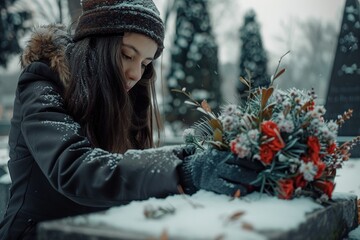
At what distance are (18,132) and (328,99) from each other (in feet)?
16.4

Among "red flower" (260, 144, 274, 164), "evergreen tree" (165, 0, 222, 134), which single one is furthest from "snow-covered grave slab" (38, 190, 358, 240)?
"evergreen tree" (165, 0, 222, 134)

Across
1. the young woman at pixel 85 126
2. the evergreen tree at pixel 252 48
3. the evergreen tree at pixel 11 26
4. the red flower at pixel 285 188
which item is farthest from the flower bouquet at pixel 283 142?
the evergreen tree at pixel 11 26

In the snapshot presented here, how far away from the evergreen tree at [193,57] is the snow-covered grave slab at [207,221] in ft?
40.8

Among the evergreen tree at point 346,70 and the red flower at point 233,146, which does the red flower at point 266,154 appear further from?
the evergreen tree at point 346,70

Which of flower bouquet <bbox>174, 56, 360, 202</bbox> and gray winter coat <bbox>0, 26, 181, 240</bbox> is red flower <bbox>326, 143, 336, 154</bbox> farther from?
gray winter coat <bbox>0, 26, 181, 240</bbox>

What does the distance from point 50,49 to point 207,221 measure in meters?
1.42

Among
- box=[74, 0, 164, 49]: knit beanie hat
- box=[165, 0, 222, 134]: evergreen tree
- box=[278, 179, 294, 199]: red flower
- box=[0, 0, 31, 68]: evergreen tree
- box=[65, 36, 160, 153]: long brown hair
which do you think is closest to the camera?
box=[278, 179, 294, 199]: red flower

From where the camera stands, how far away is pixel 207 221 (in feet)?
3.20

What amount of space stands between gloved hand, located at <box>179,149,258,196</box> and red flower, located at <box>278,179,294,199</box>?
0.27 ft

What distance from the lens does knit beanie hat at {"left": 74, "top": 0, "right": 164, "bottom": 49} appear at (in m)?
2.06

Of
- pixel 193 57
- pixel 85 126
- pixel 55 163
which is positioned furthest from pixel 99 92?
pixel 193 57

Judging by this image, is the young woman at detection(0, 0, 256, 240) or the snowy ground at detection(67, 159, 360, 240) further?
the young woman at detection(0, 0, 256, 240)

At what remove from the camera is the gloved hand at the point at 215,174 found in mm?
1303

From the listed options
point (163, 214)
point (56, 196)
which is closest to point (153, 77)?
point (56, 196)
